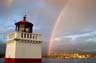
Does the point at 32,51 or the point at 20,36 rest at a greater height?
the point at 20,36

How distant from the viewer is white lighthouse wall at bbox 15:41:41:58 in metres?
13.7

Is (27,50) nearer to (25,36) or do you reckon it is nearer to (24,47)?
(24,47)

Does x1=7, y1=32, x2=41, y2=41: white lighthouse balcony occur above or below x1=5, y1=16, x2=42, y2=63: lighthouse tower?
above

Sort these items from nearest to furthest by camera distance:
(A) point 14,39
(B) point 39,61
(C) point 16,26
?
(A) point 14,39
(B) point 39,61
(C) point 16,26

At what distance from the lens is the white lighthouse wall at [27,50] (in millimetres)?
13734

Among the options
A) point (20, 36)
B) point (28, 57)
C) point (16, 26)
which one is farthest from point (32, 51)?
point (16, 26)

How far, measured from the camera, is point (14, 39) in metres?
13.7

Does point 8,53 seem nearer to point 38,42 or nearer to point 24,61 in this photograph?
point 24,61

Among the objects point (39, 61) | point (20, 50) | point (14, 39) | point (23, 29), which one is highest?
point (23, 29)

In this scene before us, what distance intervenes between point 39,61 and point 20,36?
2.78 m

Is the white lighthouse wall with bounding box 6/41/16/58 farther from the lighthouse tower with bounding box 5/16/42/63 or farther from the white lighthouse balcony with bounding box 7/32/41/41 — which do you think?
the white lighthouse balcony with bounding box 7/32/41/41

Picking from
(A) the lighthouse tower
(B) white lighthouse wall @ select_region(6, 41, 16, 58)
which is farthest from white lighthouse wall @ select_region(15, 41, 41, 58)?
(B) white lighthouse wall @ select_region(6, 41, 16, 58)

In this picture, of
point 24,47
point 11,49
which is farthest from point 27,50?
point 11,49

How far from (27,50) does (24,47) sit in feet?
1.25
